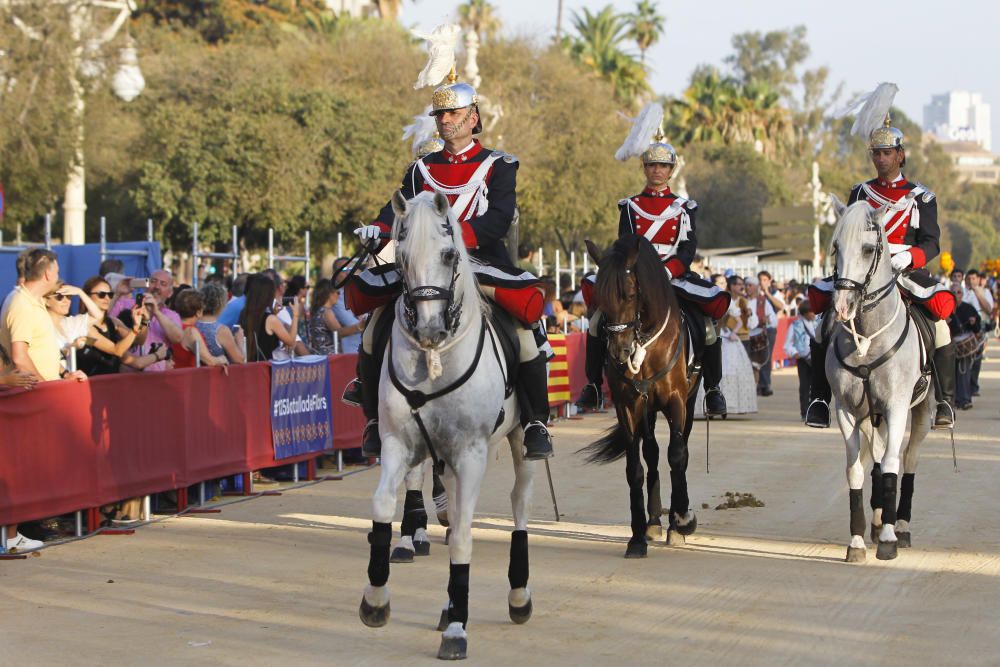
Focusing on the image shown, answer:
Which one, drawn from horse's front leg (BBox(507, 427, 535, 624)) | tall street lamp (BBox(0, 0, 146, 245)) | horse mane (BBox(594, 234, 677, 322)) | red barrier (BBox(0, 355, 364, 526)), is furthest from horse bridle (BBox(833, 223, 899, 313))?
tall street lamp (BBox(0, 0, 146, 245))

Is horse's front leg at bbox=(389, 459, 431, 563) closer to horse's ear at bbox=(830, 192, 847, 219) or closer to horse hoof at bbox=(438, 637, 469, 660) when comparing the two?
horse hoof at bbox=(438, 637, 469, 660)

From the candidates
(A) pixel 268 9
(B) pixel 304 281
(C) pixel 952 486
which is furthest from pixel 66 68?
(A) pixel 268 9

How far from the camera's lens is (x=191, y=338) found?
Answer: 14.1 metres

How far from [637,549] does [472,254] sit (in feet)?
10.2

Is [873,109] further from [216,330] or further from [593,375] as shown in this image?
[216,330]

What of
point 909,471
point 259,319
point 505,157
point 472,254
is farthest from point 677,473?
point 259,319

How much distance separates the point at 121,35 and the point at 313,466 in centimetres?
2524

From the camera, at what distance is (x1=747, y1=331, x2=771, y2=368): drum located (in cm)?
2695

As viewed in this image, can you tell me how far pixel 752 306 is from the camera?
1056 inches

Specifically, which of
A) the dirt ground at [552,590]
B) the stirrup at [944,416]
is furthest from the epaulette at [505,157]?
the stirrup at [944,416]

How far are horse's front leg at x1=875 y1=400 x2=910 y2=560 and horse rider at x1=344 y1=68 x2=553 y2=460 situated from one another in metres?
3.08

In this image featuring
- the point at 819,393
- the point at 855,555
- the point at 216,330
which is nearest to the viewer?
the point at 855,555

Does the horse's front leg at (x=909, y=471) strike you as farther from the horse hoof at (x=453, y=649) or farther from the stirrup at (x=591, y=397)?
the horse hoof at (x=453, y=649)

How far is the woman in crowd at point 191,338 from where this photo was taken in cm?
1406
